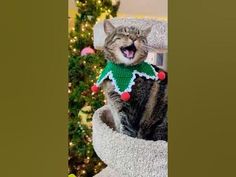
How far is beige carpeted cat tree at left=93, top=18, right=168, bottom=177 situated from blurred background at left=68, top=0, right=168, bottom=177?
25cm

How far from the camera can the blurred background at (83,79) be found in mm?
1758

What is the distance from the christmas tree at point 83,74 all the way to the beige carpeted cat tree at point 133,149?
0.82 ft

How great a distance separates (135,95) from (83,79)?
397 mm

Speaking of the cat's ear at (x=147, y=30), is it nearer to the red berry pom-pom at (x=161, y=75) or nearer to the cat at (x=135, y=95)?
the cat at (x=135, y=95)

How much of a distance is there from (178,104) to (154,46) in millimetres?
1034

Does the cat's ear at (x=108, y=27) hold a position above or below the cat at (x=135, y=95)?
above

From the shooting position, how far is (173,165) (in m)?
0.50

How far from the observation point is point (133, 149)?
1335 millimetres

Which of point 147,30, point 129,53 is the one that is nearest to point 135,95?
point 129,53

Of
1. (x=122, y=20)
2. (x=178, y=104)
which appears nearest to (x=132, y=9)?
(x=122, y=20)

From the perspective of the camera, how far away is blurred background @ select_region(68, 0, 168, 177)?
176cm

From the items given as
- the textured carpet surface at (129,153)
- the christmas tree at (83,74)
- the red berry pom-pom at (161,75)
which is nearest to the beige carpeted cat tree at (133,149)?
the textured carpet surface at (129,153)

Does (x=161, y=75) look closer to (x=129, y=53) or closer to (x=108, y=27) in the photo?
(x=129, y=53)
